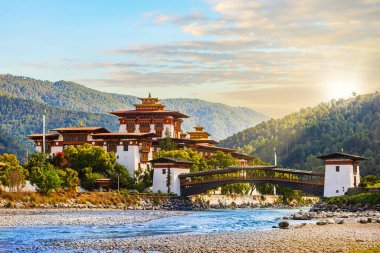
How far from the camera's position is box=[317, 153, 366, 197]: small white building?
367 feet

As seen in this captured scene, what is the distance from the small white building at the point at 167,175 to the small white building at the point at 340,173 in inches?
1113

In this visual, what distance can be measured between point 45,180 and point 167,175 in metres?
27.8

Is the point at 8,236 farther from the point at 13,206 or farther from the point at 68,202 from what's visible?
the point at 68,202

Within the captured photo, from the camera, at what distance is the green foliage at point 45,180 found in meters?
109

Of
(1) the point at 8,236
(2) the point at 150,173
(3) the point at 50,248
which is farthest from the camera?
(2) the point at 150,173

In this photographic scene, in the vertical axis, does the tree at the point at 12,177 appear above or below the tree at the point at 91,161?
below

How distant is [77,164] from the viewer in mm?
133375

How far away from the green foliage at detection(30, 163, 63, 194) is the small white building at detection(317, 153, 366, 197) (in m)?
37.9

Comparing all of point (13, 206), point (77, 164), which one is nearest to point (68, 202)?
point (13, 206)

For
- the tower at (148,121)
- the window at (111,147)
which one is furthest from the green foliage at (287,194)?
the window at (111,147)

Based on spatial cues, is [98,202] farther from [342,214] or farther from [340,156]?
[342,214]

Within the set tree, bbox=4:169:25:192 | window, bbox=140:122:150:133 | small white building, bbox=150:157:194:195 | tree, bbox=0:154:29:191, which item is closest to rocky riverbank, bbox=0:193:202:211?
small white building, bbox=150:157:194:195

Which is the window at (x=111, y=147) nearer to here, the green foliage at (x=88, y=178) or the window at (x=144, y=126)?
the green foliage at (x=88, y=178)

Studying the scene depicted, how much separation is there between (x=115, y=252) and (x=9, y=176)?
6744cm
